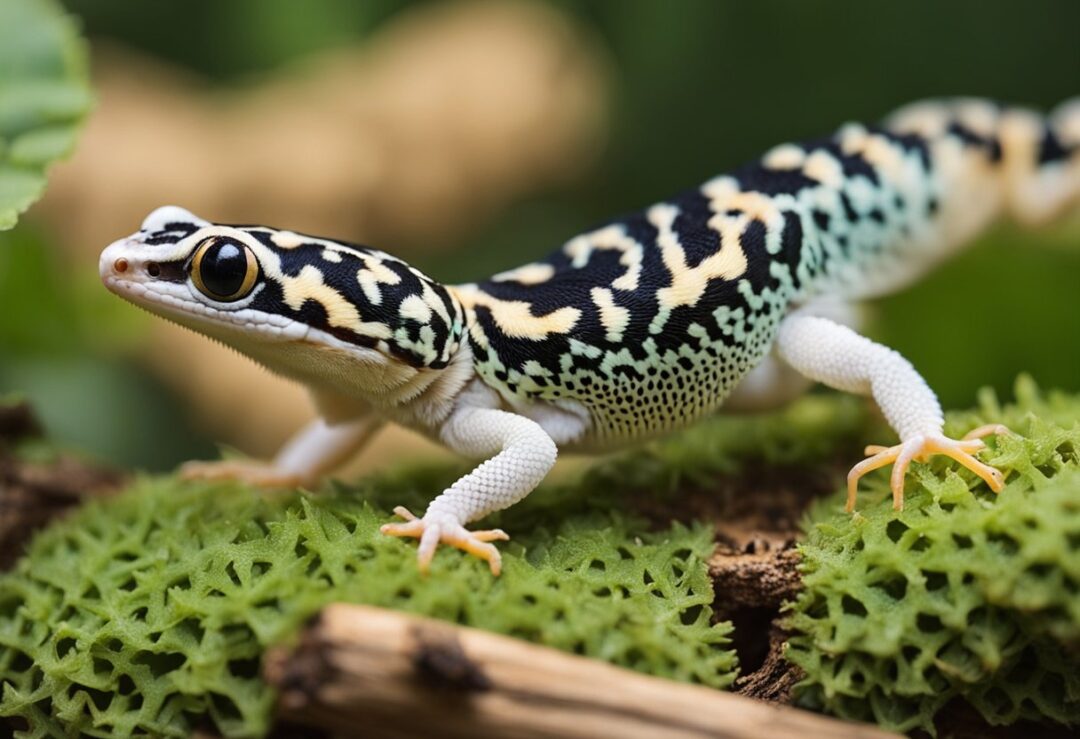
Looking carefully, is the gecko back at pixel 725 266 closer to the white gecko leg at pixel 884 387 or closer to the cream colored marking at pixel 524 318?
the cream colored marking at pixel 524 318

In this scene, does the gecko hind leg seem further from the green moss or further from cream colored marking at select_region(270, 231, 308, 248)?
cream colored marking at select_region(270, 231, 308, 248)

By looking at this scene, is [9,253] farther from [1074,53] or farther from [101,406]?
[1074,53]

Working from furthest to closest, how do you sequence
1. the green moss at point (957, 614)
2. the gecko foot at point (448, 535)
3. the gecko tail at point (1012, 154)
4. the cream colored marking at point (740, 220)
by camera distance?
1. the gecko tail at point (1012, 154)
2. the cream colored marking at point (740, 220)
3. the gecko foot at point (448, 535)
4. the green moss at point (957, 614)

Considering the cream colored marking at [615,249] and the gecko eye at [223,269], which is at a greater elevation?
the cream colored marking at [615,249]

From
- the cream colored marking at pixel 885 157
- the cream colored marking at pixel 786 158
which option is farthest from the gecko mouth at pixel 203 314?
the cream colored marking at pixel 885 157

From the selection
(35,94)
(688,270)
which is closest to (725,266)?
(688,270)

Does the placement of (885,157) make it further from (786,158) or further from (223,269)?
(223,269)
